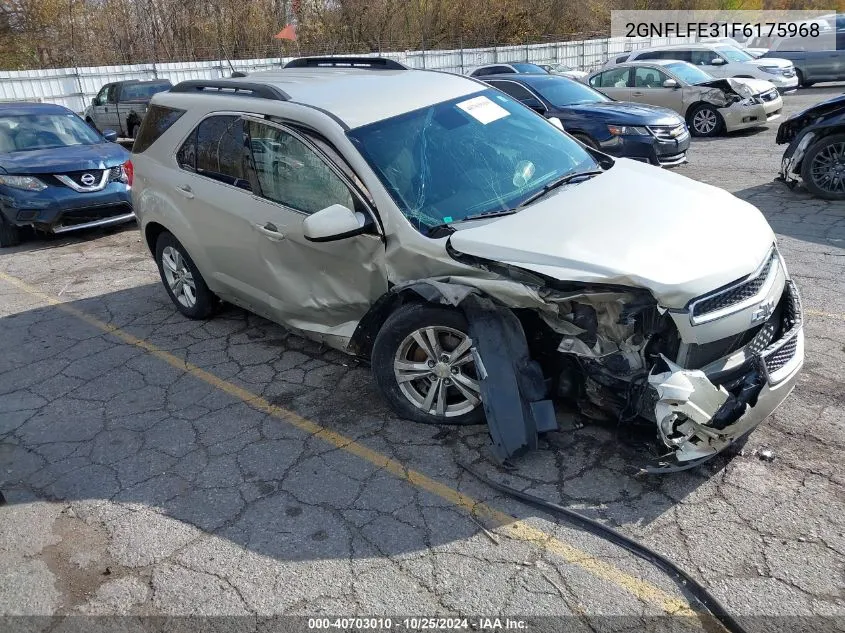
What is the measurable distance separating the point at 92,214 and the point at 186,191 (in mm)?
4306

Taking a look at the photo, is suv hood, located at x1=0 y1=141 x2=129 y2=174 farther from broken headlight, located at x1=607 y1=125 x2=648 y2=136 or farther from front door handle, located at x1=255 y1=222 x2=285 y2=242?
broken headlight, located at x1=607 y1=125 x2=648 y2=136

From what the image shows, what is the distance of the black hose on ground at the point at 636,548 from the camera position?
2592 mm

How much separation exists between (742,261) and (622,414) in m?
0.93

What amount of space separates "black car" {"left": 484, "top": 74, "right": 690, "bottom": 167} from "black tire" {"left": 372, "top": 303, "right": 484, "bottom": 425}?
6.62 m

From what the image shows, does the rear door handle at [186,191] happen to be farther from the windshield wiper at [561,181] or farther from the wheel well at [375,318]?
the windshield wiper at [561,181]

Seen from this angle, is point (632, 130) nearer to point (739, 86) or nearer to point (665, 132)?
point (665, 132)

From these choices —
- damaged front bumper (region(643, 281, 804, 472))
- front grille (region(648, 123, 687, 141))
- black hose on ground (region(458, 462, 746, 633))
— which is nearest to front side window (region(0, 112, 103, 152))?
front grille (region(648, 123, 687, 141))

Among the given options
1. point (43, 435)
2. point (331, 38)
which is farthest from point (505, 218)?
point (331, 38)

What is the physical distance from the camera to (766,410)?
10.4ft

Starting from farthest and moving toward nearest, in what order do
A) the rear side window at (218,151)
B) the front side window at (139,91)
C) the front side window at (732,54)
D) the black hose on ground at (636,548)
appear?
the front side window at (139,91) → the front side window at (732,54) → the rear side window at (218,151) → the black hose on ground at (636,548)

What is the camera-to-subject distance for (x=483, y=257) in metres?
3.39

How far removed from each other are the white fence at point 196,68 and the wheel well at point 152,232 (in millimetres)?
11600

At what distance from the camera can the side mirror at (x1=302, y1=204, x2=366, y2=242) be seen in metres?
3.69

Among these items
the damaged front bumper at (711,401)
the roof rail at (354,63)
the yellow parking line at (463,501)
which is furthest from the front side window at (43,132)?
the damaged front bumper at (711,401)
